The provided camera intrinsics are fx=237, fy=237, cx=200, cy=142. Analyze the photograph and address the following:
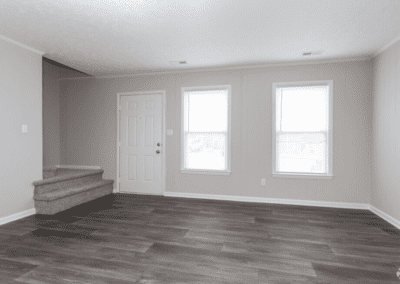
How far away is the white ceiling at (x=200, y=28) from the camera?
8.53 ft

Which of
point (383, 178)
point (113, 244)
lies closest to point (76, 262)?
point (113, 244)

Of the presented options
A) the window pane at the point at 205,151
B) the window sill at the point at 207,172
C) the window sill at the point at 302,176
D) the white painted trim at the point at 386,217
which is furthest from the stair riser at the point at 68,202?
the white painted trim at the point at 386,217

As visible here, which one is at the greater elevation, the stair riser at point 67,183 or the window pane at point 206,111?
the window pane at point 206,111

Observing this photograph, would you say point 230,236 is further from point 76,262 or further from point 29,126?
point 29,126

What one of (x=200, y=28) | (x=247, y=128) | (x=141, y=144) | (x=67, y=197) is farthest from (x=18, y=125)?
(x=247, y=128)

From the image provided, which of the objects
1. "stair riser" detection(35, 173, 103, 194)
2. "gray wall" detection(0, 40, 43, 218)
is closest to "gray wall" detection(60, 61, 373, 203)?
"stair riser" detection(35, 173, 103, 194)

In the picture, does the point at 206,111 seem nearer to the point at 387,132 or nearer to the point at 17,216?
the point at 387,132

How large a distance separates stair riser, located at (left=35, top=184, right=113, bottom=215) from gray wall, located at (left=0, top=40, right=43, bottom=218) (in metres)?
0.19

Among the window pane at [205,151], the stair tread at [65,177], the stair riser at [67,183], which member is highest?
the window pane at [205,151]

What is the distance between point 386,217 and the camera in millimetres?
3617

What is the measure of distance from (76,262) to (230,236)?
171 centimetres

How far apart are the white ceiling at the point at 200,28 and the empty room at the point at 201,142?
1.0 inches

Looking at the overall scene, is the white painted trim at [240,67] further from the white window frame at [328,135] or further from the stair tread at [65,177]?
the stair tread at [65,177]

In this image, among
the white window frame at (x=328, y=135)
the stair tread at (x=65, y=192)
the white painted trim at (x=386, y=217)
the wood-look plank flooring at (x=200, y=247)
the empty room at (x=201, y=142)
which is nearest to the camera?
the wood-look plank flooring at (x=200, y=247)
